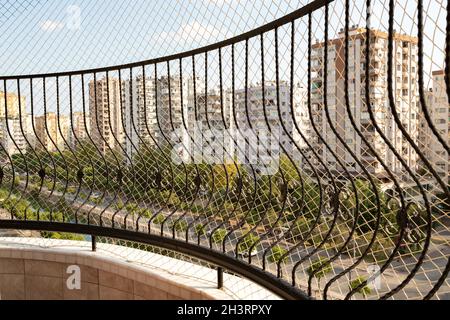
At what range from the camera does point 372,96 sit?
178 centimetres

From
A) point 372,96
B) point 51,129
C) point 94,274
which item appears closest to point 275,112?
point 372,96

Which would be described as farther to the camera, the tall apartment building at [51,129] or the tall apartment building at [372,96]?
the tall apartment building at [51,129]

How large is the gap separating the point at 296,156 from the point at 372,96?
1.54 ft

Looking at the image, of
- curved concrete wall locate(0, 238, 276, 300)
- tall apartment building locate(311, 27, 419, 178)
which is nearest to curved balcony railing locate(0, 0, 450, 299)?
tall apartment building locate(311, 27, 419, 178)

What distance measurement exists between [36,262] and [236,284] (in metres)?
1.39

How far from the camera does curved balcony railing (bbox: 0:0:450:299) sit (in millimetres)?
1467

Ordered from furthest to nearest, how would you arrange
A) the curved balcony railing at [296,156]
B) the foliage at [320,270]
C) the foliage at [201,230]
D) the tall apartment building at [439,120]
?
the foliage at [201,230] < the foliage at [320,270] < the curved balcony railing at [296,156] < the tall apartment building at [439,120]

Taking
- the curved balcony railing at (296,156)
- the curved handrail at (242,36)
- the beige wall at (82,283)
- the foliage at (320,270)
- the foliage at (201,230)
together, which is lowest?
the beige wall at (82,283)

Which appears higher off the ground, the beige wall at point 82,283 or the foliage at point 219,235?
the foliage at point 219,235

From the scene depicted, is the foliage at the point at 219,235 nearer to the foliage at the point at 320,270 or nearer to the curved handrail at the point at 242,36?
the foliage at the point at 320,270

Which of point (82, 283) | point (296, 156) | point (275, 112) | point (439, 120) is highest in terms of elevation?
point (275, 112)

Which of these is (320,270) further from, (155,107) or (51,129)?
(51,129)

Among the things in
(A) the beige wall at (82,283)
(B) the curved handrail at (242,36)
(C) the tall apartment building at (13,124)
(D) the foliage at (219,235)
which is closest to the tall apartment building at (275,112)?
(B) the curved handrail at (242,36)

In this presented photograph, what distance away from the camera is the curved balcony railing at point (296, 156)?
4.81 ft
